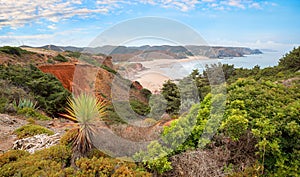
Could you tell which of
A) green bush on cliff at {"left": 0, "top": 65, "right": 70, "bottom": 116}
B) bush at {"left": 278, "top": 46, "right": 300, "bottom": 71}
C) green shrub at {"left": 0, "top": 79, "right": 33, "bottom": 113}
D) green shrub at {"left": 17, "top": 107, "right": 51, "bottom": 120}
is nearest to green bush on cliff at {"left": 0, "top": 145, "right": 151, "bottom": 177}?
green shrub at {"left": 17, "top": 107, "right": 51, "bottom": 120}

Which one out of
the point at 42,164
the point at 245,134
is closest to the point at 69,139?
the point at 42,164

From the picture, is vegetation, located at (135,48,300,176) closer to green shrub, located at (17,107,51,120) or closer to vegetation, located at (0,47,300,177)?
vegetation, located at (0,47,300,177)

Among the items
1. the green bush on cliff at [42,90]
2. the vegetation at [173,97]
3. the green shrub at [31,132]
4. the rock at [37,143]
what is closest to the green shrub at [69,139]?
the rock at [37,143]

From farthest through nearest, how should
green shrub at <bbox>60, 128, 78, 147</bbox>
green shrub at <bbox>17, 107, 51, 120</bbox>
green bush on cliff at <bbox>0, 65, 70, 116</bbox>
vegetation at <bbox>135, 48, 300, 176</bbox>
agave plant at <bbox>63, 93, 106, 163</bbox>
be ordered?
green bush on cliff at <bbox>0, 65, 70, 116</bbox> < green shrub at <bbox>17, 107, 51, 120</bbox> < green shrub at <bbox>60, 128, 78, 147</bbox> < agave plant at <bbox>63, 93, 106, 163</bbox> < vegetation at <bbox>135, 48, 300, 176</bbox>

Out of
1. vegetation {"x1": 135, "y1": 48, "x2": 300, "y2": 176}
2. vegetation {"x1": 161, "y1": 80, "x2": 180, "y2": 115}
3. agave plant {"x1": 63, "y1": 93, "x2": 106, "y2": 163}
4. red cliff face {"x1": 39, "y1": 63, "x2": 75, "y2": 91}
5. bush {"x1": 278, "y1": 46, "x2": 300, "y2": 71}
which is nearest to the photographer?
vegetation {"x1": 135, "y1": 48, "x2": 300, "y2": 176}

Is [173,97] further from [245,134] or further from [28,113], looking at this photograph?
[245,134]

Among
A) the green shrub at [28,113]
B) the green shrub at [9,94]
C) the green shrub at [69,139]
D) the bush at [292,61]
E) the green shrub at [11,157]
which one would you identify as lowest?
the green shrub at [28,113]

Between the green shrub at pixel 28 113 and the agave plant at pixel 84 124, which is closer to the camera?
the agave plant at pixel 84 124

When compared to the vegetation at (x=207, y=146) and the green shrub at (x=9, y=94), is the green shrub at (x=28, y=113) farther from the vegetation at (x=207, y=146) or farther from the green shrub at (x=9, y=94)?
the vegetation at (x=207, y=146)

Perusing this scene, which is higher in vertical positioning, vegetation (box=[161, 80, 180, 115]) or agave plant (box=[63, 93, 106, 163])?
agave plant (box=[63, 93, 106, 163])

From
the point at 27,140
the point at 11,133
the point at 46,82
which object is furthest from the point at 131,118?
the point at 46,82
